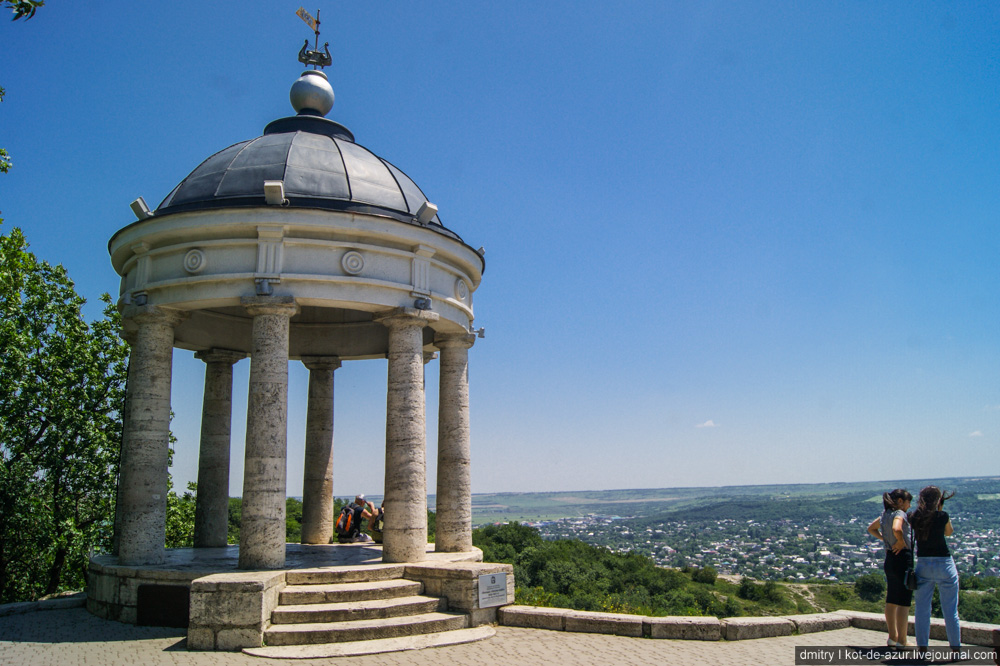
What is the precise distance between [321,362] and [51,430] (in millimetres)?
14573

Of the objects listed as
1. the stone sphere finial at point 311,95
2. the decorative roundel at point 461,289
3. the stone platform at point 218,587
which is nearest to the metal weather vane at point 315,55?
the stone sphere finial at point 311,95

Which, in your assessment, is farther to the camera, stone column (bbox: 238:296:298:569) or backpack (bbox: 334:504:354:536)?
backpack (bbox: 334:504:354:536)

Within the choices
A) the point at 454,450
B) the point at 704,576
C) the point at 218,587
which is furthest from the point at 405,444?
the point at 704,576

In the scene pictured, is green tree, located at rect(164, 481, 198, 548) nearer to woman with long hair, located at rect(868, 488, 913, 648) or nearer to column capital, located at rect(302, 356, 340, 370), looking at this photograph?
column capital, located at rect(302, 356, 340, 370)

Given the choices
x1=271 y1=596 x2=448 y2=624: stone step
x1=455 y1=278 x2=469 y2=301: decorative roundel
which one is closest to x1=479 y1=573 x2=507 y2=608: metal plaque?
x1=271 y1=596 x2=448 y2=624: stone step

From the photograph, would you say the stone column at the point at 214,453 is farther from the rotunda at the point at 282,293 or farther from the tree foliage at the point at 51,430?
the tree foliage at the point at 51,430

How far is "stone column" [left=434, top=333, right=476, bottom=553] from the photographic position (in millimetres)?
18984

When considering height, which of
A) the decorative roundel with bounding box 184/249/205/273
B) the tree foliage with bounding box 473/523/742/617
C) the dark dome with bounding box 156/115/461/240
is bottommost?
the tree foliage with bounding box 473/523/742/617

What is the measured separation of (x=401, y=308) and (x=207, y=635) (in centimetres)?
820

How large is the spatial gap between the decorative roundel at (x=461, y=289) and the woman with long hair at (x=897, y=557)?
38.0 ft

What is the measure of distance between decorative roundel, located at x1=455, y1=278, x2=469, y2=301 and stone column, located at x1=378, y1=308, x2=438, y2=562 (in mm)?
1674

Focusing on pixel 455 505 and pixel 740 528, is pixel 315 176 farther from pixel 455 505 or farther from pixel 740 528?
pixel 740 528

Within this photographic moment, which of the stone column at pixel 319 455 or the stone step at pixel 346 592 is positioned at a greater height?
the stone column at pixel 319 455

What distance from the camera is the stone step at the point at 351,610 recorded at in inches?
516
